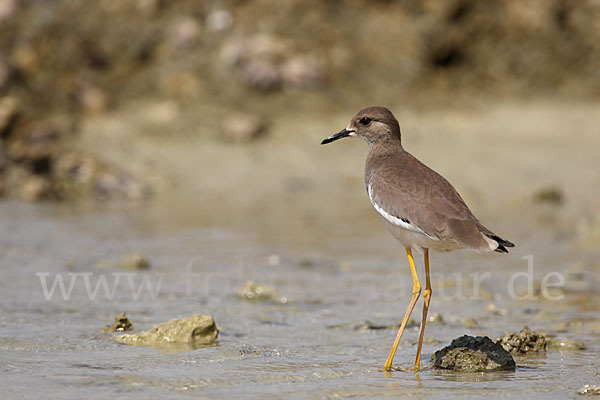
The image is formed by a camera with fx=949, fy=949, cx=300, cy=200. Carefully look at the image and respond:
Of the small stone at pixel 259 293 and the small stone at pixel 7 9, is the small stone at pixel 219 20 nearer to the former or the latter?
the small stone at pixel 7 9

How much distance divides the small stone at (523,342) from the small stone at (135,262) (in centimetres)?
294

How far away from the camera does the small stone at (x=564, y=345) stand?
475 centimetres

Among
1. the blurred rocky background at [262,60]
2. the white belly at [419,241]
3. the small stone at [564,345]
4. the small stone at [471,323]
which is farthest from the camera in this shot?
the blurred rocky background at [262,60]

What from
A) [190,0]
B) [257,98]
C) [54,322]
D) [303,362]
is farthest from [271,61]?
[303,362]

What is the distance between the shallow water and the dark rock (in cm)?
7

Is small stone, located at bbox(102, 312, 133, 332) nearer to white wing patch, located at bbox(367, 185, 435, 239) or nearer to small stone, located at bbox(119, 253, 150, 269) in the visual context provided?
white wing patch, located at bbox(367, 185, 435, 239)

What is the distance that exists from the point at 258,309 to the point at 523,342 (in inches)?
68.0

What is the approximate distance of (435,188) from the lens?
4.77 meters

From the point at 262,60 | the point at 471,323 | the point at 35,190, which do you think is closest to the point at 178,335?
the point at 471,323

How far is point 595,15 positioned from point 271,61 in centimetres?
393

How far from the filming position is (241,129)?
10.4m

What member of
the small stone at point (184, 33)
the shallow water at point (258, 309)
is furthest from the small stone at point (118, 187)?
the small stone at point (184, 33)

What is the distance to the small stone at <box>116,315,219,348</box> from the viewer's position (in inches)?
187

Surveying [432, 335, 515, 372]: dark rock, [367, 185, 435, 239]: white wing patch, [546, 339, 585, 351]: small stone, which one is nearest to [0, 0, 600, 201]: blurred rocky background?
[367, 185, 435, 239]: white wing patch
